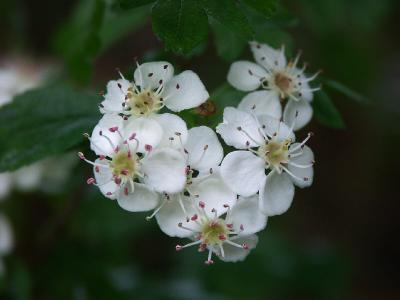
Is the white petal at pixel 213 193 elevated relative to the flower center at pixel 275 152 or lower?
lower

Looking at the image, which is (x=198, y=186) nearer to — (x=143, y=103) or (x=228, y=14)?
(x=143, y=103)

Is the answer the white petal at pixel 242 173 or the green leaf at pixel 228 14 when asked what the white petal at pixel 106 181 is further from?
the green leaf at pixel 228 14

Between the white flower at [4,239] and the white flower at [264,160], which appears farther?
the white flower at [4,239]

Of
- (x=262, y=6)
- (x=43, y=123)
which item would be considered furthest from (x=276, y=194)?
(x=43, y=123)

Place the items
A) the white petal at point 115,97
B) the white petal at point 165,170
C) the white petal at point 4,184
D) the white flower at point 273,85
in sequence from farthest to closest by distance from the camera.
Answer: the white petal at point 4,184, the white flower at point 273,85, the white petal at point 115,97, the white petal at point 165,170

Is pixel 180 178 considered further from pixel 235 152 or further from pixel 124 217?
pixel 124 217

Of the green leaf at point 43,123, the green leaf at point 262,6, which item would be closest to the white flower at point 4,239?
the green leaf at point 43,123

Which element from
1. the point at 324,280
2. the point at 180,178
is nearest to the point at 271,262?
the point at 324,280
